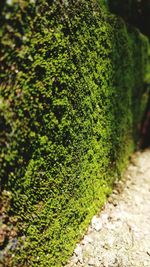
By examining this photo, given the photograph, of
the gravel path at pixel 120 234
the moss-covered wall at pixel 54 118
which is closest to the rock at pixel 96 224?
the gravel path at pixel 120 234

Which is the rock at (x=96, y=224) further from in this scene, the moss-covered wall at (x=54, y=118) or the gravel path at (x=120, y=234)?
the moss-covered wall at (x=54, y=118)

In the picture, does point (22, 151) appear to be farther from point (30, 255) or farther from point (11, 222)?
point (30, 255)

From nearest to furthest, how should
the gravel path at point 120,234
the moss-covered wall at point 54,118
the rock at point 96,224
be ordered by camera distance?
the moss-covered wall at point 54,118
the gravel path at point 120,234
the rock at point 96,224

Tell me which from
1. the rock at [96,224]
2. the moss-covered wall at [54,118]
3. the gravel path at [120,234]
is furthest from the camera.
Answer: the rock at [96,224]

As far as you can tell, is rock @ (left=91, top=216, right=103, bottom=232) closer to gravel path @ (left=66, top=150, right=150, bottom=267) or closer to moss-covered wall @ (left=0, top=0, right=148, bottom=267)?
gravel path @ (left=66, top=150, right=150, bottom=267)

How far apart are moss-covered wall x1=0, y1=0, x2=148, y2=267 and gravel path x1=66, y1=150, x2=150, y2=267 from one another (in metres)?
0.20

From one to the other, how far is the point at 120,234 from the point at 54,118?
1990mm

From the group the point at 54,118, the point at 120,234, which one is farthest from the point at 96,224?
the point at 54,118

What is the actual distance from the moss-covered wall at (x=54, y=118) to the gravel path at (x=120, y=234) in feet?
0.66

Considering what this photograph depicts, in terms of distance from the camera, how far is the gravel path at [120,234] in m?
3.13

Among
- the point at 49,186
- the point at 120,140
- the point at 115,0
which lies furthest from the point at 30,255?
the point at 115,0

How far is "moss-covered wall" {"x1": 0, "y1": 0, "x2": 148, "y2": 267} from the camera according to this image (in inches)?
82.7

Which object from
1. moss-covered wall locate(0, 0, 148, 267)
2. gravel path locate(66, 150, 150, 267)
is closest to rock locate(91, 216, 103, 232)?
gravel path locate(66, 150, 150, 267)

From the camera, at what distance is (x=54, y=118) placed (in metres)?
2.50
